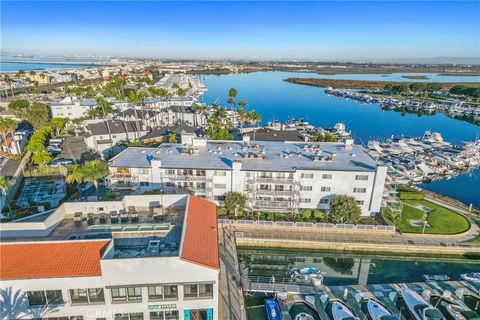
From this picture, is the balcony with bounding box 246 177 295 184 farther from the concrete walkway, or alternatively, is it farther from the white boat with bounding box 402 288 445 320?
the white boat with bounding box 402 288 445 320

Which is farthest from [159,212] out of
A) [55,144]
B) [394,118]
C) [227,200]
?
[394,118]

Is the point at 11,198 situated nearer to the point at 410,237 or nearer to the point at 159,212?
the point at 159,212

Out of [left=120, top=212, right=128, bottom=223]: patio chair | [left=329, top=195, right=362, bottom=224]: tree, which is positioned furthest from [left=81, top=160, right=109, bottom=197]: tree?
[left=329, top=195, right=362, bottom=224]: tree

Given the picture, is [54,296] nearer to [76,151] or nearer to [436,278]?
[436,278]

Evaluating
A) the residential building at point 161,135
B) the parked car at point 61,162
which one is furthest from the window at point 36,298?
the residential building at point 161,135

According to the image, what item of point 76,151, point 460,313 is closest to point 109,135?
point 76,151

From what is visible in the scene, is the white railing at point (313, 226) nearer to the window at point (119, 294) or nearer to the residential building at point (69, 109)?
the window at point (119, 294)

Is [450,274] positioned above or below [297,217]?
below
